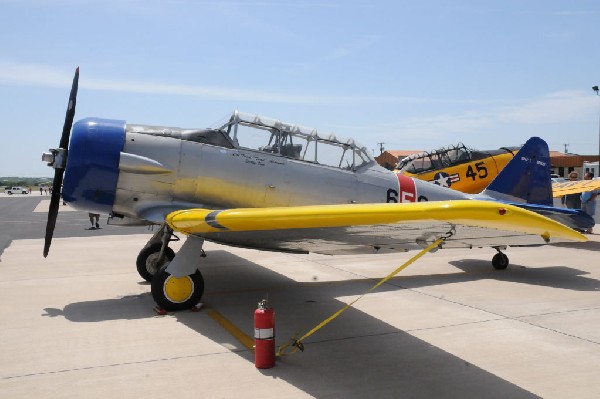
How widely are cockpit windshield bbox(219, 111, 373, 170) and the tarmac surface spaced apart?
2059 millimetres

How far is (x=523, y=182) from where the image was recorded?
32.0 ft

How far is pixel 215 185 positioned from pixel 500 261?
19.3ft

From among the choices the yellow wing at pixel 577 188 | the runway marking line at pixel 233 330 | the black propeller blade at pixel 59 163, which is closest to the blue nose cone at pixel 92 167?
the black propeller blade at pixel 59 163

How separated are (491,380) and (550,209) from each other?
15.2 ft

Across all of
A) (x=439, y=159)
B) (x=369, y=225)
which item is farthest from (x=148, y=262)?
(x=439, y=159)

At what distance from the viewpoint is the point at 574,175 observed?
17234mm

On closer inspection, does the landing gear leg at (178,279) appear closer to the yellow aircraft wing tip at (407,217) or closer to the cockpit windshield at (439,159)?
the yellow aircraft wing tip at (407,217)

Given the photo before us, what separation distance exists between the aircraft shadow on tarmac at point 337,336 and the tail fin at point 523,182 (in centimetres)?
165

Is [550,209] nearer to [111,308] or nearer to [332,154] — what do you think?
[332,154]

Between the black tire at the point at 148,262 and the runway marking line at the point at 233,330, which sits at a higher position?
the black tire at the point at 148,262

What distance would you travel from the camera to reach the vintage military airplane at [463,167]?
14.4 metres

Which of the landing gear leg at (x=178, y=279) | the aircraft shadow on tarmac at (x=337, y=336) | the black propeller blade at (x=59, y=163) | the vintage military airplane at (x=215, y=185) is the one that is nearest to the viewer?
the aircraft shadow on tarmac at (x=337, y=336)

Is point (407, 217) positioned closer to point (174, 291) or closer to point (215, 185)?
point (174, 291)

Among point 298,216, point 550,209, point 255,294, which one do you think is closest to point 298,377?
point 298,216
